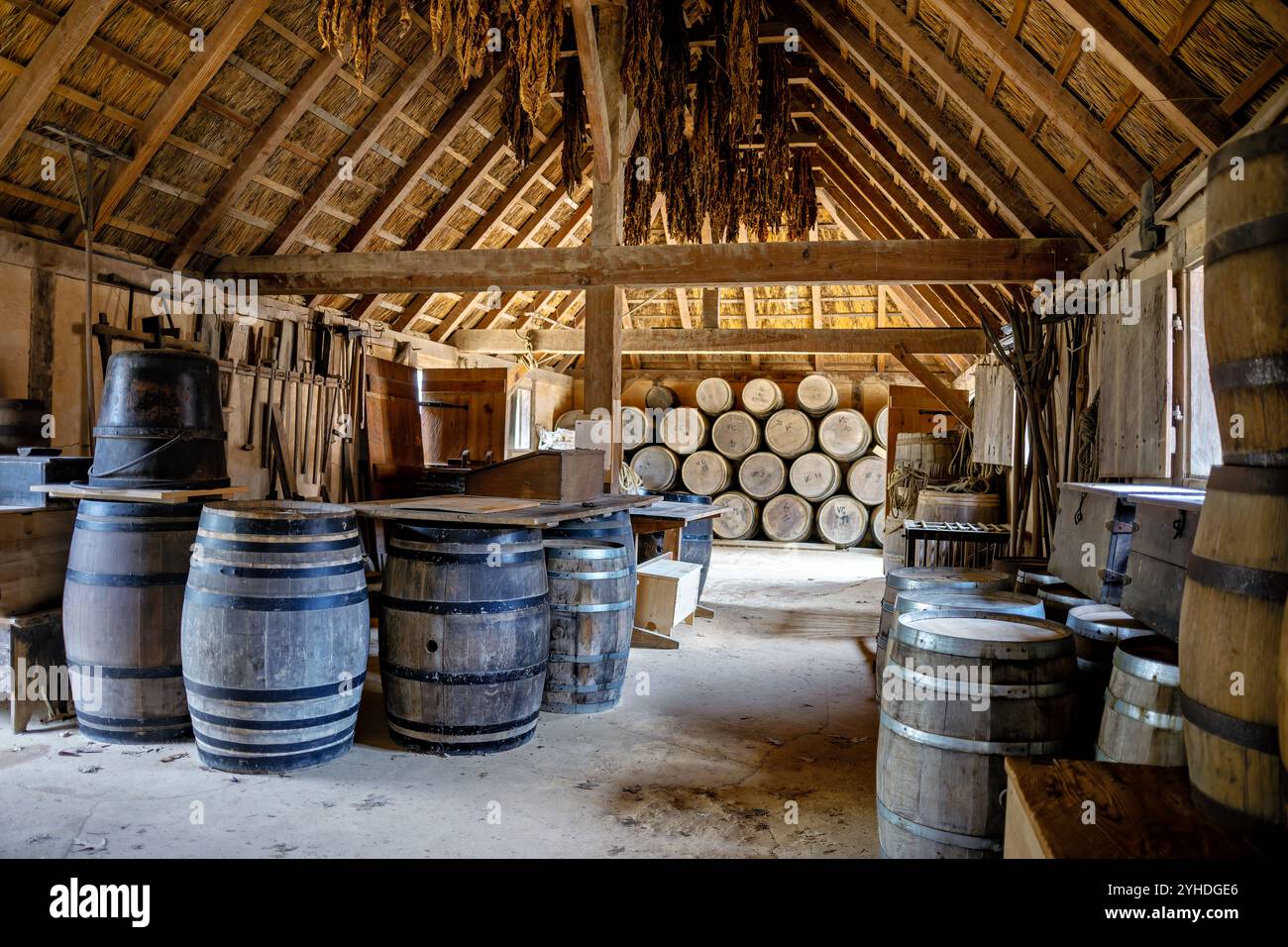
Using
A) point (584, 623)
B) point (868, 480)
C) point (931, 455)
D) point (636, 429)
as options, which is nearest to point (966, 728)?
point (584, 623)

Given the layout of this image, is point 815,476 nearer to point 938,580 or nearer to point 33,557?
point 938,580

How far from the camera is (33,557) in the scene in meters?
3.90

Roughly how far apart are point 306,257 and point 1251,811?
7188 mm

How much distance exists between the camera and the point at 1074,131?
445cm

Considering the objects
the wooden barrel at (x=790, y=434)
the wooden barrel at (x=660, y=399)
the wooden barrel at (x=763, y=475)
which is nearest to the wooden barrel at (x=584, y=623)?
the wooden barrel at (x=763, y=475)

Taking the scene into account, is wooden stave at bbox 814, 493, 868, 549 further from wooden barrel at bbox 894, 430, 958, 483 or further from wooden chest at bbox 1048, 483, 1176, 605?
wooden chest at bbox 1048, 483, 1176, 605

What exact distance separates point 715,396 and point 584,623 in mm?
10108

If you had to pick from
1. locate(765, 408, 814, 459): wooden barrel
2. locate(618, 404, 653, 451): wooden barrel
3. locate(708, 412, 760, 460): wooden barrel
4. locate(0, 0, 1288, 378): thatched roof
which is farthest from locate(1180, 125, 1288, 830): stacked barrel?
locate(618, 404, 653, 451): wooden barrel

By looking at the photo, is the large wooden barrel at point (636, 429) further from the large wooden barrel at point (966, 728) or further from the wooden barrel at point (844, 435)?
the large wooden barrel at point (966, 728)

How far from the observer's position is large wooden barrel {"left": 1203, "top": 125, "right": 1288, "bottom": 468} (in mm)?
1380

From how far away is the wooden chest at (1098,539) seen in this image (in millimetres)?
3328
